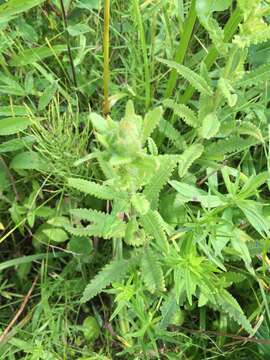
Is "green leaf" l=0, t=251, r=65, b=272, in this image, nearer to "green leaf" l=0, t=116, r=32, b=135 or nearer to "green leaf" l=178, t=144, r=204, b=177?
"green leaf" l=0, t=116, r=32, b=135

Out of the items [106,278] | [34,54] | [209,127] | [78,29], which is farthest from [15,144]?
[209,127]

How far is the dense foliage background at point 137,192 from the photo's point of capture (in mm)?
1261

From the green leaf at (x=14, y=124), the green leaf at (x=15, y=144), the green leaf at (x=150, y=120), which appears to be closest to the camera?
the green leaf at (x=150, y=120)

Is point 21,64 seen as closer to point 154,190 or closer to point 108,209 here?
point 108,209

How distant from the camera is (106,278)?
1.35 metres

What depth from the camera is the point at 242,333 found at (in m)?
1.57

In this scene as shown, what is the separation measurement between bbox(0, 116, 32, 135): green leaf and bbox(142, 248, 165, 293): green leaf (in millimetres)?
445

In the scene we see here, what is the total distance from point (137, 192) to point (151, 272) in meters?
0.21

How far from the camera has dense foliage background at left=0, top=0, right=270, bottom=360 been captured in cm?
126

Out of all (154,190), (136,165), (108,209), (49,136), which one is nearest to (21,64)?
(49,136)

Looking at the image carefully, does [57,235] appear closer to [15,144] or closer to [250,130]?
[15,144]

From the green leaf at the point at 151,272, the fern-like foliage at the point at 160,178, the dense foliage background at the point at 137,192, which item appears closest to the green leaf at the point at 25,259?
the dense foliage background at the point at 137,192

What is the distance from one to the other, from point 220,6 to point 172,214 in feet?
1.78

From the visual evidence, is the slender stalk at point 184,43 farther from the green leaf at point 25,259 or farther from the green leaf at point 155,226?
the green leaf at point 25,259
